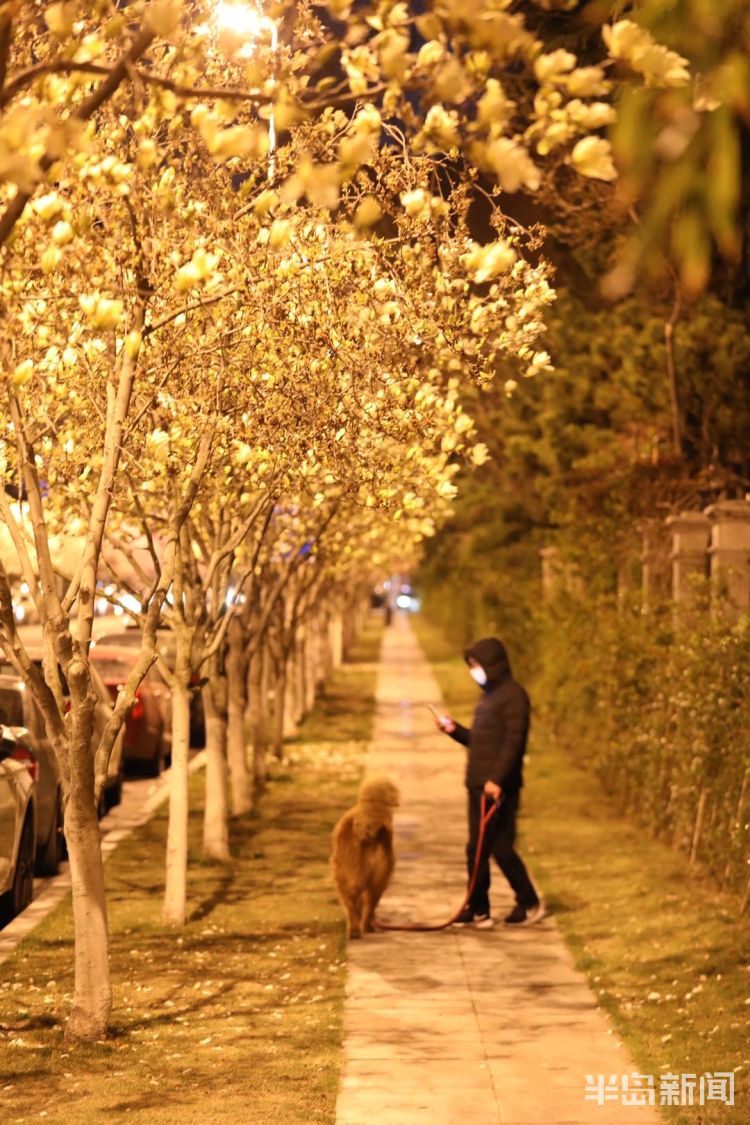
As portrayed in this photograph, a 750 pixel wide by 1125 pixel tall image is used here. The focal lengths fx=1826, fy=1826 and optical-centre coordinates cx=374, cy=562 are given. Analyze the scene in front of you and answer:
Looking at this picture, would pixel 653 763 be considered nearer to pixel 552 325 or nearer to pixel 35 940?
pixel 35 940

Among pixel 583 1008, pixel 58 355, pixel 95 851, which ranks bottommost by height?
pixel 583 1008

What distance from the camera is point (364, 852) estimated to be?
1136 cm

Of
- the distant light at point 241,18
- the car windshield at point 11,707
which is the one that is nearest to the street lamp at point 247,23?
the distant light at point 241,18

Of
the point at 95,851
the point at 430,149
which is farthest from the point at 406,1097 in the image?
the point at 430,149

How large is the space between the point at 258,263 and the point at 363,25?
3755 millimetres

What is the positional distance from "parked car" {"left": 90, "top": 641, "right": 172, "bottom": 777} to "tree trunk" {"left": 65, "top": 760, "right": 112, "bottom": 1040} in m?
11.3

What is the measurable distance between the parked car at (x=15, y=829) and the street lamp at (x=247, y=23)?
14.2ft

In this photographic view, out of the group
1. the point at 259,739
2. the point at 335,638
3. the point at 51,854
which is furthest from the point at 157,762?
the point at 335,638

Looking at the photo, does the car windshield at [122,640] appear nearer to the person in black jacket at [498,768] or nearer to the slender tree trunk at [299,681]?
the slender tree trunk at [299,681]

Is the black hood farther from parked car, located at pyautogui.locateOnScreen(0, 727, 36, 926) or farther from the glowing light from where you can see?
the glowing light

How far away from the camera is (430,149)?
739 centimetres

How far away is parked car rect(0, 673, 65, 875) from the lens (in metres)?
13.4

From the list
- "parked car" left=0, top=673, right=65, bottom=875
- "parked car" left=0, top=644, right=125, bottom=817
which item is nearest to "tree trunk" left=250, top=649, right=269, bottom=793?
"parked car" left=0, top=644, right=125, bottom=817

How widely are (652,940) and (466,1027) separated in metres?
2.58
